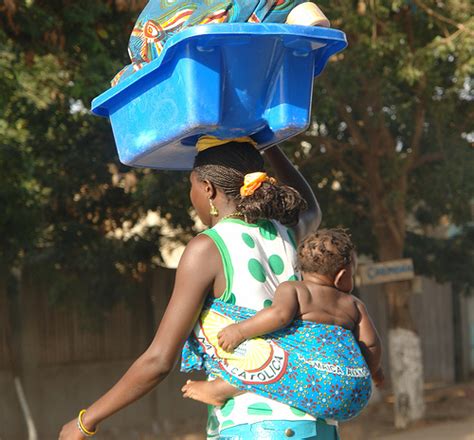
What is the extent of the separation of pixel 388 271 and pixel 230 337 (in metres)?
8.25

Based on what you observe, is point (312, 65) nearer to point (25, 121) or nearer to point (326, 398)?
point (326, 398)

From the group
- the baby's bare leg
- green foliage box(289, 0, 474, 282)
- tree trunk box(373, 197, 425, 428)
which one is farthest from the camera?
tree trunk box(373, 197, 425, 428)

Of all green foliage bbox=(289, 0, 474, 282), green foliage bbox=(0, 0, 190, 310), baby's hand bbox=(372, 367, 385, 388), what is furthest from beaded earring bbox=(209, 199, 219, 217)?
green foliage bbox=(289, 0, 474, 282)

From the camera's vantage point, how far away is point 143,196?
9523 mm

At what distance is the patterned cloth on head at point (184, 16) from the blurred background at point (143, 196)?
4.76m

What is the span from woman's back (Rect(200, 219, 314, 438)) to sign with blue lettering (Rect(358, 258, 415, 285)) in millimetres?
7978

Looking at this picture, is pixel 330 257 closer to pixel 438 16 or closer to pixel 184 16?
pixel 184 16

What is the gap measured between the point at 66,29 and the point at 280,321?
5.82 meters

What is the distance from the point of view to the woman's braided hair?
259 centimetres

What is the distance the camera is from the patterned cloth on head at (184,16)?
2518 millimetres

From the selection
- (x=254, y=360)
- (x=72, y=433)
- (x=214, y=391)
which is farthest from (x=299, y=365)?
(x=72, y=433)

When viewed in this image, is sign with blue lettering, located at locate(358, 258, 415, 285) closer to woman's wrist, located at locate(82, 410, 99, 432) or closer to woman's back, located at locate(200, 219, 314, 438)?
woman's back, located at locate(200, 219, 314, 438)

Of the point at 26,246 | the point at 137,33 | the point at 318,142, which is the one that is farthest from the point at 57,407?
the point at 137,33

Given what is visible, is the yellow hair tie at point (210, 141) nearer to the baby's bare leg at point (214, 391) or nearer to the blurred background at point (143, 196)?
the baby's bare leg at point (214, 391)
